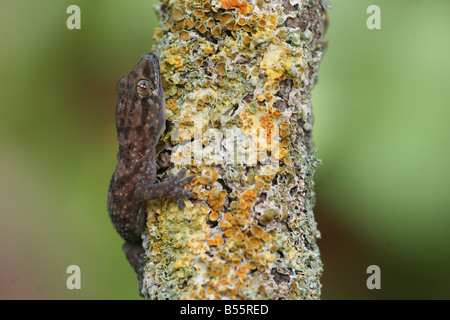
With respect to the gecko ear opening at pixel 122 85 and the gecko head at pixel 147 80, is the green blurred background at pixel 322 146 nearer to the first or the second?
the gecko ear opening at pixel 122 85

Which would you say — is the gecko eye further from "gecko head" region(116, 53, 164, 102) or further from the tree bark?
the tree bark

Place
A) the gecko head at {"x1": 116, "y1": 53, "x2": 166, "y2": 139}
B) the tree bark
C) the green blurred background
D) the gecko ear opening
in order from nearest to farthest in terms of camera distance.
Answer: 1. the tree bark
2. the gecko head at {"x1": 116, "y1": 53, "x2": 166, "y2": 139}
3. the gecko ear opening
4. the green blurred background

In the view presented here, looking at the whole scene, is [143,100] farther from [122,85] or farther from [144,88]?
[122,85]

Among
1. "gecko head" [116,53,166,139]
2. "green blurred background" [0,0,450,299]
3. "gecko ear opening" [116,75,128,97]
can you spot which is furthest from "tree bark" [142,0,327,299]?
"green blurred background" [0,0,450,299]

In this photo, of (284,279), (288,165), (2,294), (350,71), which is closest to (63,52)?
(2,294)

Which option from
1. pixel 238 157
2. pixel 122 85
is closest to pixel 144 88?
pixel 122 85

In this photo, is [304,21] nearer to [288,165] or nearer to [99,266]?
[288,165]
